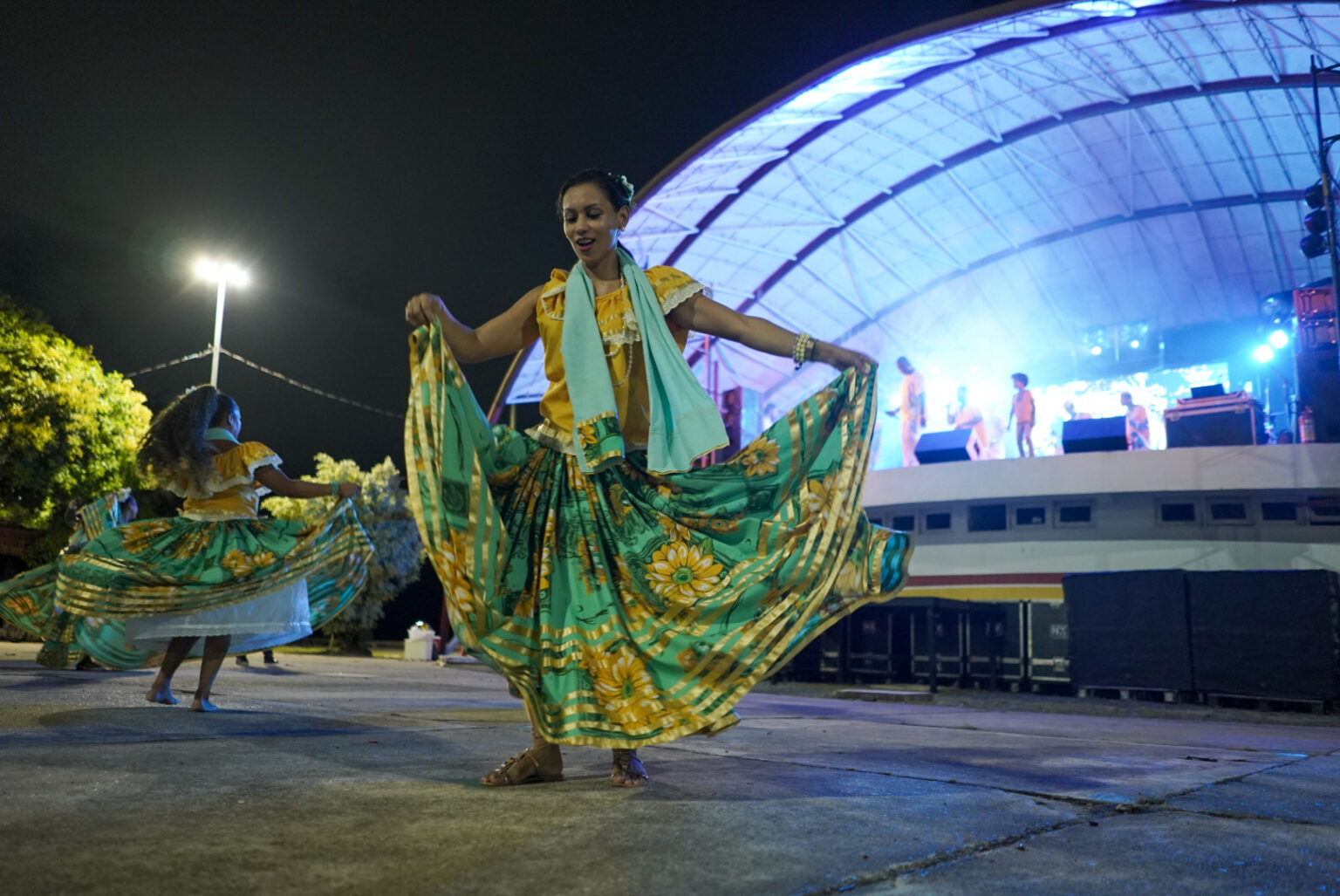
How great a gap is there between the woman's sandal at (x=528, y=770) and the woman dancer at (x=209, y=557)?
9.35 ft

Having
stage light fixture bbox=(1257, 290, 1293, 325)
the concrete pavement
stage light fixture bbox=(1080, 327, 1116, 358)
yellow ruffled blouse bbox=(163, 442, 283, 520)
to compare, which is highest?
stage light fixture bbox=(1080, 327, 1116, 358)

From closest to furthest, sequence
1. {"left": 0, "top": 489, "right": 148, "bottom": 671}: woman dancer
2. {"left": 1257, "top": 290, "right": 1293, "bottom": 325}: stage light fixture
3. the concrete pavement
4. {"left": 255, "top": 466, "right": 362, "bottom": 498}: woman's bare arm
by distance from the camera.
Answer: the concrete pavement → {"left": 255, "top": 466, "right": 362, "bottom": 498}: woman's bare arm → {"left": 0, "top": 489, "right": 148, "bottom": 671}: woman dancer → {"left": 1257, "top": 290, "right": 1293, "bottom": 325}: stage light fixture

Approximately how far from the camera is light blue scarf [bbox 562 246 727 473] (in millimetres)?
2852

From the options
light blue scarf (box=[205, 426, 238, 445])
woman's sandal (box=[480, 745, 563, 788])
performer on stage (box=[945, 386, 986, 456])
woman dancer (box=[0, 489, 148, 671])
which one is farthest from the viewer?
performer on stage (box=[945, 386, 986, 456])

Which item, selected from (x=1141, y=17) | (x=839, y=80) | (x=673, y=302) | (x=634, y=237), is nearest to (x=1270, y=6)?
(x=1141, y=17)

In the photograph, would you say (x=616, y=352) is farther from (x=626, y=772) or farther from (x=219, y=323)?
(x=219, y=323)

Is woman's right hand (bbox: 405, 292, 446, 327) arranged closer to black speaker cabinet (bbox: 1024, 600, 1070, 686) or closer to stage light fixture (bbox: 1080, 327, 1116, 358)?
black speaker cabinet (bbox: 1024, 600, 1070, 686)

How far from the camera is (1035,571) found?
20.5 m

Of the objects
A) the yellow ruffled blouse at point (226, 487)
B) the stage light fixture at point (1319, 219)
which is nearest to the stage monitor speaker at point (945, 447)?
the stage light fixture at point (1319, 219)

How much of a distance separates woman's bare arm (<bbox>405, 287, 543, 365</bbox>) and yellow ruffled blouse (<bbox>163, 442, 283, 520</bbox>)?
2.61 meters

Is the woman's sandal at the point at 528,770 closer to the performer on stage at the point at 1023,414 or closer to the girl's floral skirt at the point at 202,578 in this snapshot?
the girl's floral skirt at the point at 202,578

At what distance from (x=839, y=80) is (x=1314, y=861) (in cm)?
2194

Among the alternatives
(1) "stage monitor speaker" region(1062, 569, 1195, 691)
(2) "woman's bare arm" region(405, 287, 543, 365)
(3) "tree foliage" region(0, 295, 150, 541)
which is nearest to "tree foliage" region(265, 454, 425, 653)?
(3) "tree foliage" region(0, 295, 150, 541)

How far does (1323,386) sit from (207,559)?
1976cm
